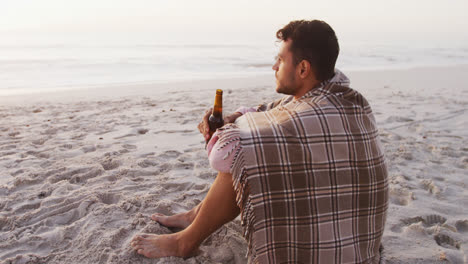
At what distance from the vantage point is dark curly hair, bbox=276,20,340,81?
182 cm

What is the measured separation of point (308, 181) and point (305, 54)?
2.03 ft

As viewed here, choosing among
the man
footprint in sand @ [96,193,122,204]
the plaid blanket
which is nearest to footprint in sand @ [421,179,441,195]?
the man

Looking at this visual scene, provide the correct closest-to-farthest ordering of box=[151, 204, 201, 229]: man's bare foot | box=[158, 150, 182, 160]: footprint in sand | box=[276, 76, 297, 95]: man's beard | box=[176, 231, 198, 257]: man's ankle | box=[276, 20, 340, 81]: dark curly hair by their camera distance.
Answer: box=[276, 20, 340, 81]: dark curly hair < box=[276, 76, 297, 95]: man's beard < box=[176, 231, 198, 257]: man's ankle < box=[151, 204, 201, 229]: man's bare foot < box=[158, 150, 182, 160]: footprint in sand

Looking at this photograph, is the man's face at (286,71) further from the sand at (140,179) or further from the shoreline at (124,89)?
the shoreline at (124,89)

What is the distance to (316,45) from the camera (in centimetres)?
183

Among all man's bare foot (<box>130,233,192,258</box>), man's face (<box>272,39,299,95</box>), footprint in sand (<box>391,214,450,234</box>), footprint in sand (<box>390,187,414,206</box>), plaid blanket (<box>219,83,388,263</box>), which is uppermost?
man's face (<box>272,39,299,95</box>)

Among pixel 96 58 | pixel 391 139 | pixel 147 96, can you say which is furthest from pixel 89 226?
pixel 96 58

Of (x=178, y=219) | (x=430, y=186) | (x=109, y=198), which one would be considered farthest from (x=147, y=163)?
(x=430, y=186)

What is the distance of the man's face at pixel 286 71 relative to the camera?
191 cm

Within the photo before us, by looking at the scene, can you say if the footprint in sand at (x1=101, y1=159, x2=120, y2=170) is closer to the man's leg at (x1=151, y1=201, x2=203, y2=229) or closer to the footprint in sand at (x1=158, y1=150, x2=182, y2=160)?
the footprint in sand at (x1=158, y1=150, x2=182, y2=160)

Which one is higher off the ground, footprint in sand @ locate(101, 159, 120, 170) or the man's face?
the man's face

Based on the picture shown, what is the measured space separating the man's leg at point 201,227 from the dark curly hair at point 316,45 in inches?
26.6

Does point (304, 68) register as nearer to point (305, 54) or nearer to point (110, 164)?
point (305, 54)

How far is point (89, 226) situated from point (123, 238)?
10.9 inches
